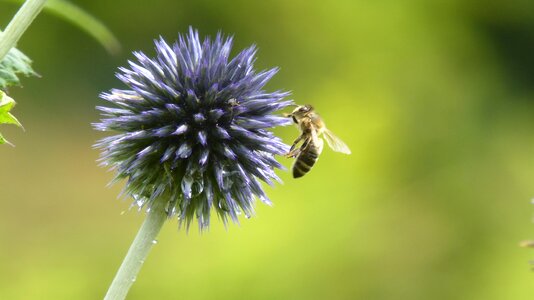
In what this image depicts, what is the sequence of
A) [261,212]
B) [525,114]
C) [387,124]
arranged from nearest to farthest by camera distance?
1. [261,212]
2. [387,124]
3. [525,114]

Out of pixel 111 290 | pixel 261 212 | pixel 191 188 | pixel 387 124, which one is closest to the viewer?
pixel 111 290

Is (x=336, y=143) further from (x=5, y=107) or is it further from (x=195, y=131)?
(x=5, y=107)

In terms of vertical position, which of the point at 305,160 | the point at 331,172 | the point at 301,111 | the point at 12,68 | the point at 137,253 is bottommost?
the point at 137,253

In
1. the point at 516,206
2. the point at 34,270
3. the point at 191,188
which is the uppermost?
the point at 516,206

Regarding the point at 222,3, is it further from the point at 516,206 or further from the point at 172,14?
the point at 516,206

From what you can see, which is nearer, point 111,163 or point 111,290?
point 111,290

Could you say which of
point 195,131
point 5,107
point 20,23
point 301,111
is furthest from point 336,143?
point 20,23

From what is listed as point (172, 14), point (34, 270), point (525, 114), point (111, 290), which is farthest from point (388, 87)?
point (111, 290)
